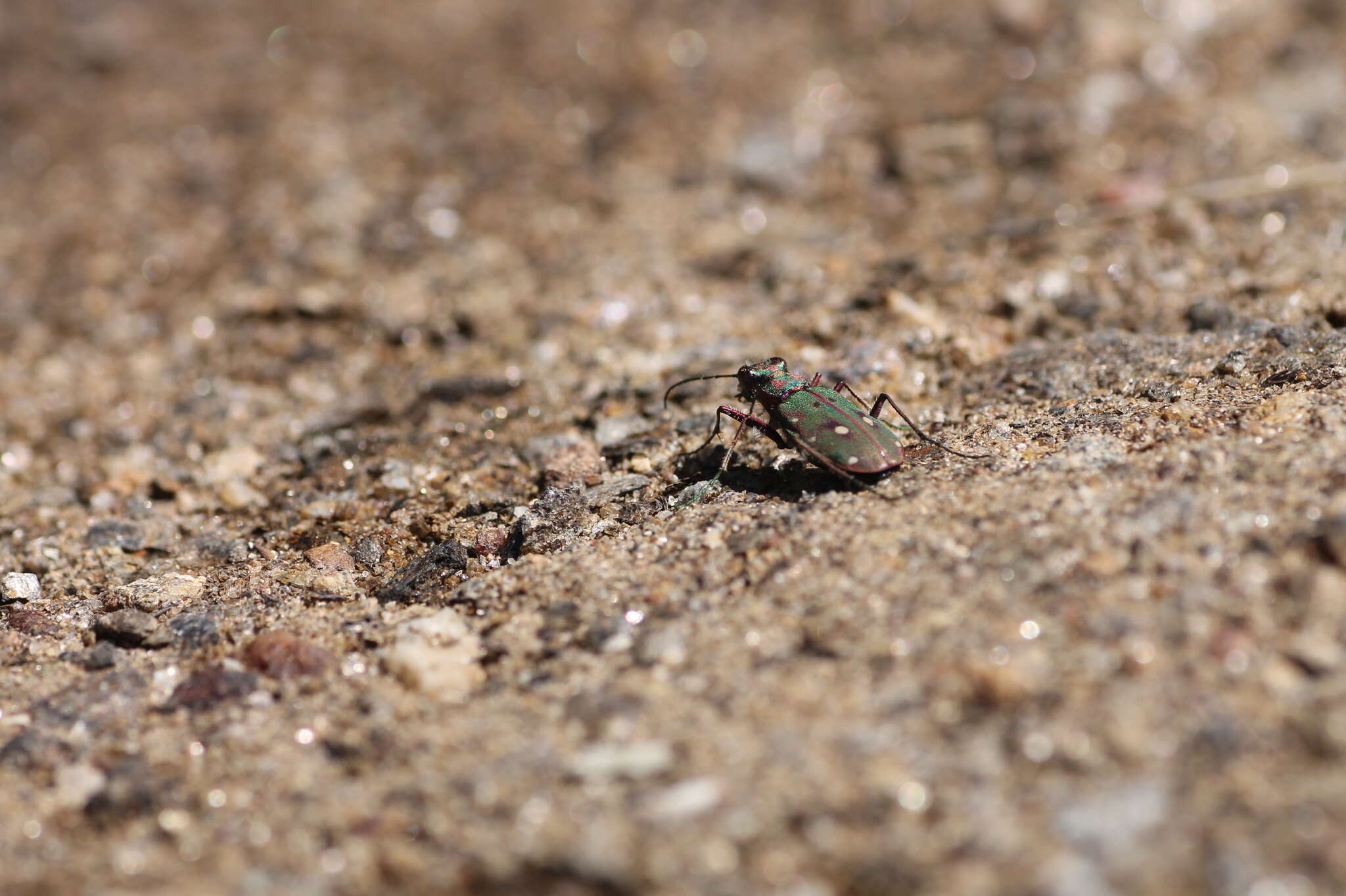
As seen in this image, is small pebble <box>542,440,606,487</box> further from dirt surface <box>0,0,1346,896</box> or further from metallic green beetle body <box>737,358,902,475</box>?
metallic green beetle body <box>737,358,902,475</box>

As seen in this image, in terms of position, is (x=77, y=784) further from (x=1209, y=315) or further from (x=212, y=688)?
(x=1209, y=315)

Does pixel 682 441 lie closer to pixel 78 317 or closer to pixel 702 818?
pixel 702 818

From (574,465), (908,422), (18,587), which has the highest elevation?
(908,422)

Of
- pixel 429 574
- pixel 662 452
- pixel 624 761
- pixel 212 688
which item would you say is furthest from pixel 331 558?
pixel 624 761

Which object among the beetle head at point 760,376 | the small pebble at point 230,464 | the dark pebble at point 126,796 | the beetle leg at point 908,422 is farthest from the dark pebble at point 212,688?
the beetle leg at point 908,422

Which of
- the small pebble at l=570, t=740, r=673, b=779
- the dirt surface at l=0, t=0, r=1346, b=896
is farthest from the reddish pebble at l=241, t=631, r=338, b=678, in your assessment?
the small pebble at l=570, t=740, r=673, b=779

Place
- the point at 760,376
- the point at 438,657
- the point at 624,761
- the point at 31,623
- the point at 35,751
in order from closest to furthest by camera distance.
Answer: the point at 624,761 < the point at 35,751 < the point at 438,657 < the point at 31,623 < the point at 760,376
